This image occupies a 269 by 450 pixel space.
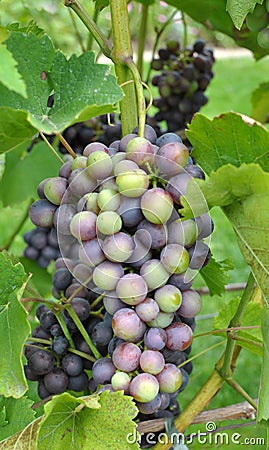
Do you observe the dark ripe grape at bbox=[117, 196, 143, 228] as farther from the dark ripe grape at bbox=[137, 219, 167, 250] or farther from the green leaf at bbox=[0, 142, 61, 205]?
the green leaf at bbox=[0, 142, 61, 205]

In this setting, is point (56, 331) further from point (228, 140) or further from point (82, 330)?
point (228, 140)

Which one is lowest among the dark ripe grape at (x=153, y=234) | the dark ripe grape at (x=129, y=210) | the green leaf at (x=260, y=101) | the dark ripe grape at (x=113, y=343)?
the green leaf at (x=260, y=101)

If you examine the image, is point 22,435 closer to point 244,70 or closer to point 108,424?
point 108,424

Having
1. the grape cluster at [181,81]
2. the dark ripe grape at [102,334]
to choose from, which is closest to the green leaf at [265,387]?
the dark ripe grape at [102,334]

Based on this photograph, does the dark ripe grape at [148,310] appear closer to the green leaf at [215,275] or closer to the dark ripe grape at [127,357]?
the dark ripe grape at [127,357]

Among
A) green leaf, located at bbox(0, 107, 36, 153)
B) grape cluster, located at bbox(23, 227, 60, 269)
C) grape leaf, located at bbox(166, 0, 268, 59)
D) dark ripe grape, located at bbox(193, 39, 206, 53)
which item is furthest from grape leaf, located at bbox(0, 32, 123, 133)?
dark ripe grape, located at bbox(193, 39, 206, 53)
